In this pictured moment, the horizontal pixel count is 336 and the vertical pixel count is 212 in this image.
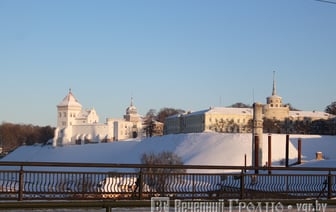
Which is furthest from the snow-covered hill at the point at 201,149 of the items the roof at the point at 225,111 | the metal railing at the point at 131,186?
the metal railing at the point at 131,186

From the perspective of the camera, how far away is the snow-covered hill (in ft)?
345

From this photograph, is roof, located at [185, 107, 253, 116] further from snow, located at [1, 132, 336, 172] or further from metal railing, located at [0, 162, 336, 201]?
metal railing, located at [0, 162, 336, 201]

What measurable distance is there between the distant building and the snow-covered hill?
1605 inches

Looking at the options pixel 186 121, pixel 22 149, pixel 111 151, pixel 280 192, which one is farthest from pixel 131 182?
pixel 186 121

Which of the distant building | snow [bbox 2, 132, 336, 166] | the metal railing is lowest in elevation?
the metal railing

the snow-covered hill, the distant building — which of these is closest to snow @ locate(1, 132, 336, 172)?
the snow-covered hill

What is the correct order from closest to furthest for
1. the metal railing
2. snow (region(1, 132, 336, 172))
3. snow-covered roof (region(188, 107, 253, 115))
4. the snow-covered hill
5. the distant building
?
the metal railing → snow (region(1, 132, 336, 172)) → the snow-covered hill → the distant building → snow-covered roof (region(188, 107, 253, 115))

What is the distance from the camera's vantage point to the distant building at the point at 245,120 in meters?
179

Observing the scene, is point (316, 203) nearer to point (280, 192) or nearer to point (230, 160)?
point (280, 192)

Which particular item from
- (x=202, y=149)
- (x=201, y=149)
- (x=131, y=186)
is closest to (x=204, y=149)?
(x=202, y=149)

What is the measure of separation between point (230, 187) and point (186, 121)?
17814 centimetres

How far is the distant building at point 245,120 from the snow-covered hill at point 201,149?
134ft

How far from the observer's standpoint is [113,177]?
798 inches

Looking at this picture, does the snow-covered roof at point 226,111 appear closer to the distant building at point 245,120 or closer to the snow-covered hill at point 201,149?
the distant building at point 245,120
